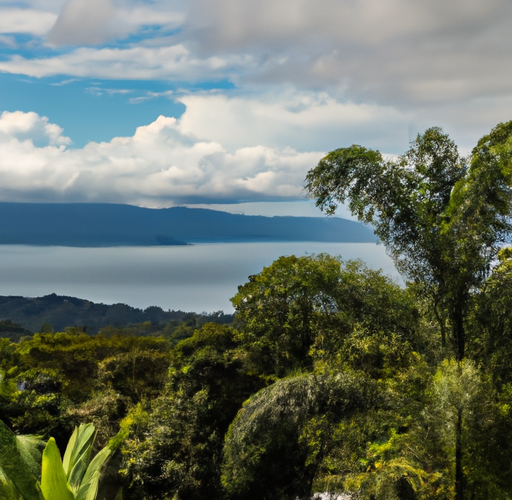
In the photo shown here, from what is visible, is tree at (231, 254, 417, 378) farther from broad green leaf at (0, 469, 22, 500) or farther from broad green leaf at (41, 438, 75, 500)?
broad green leaf at (0, 469, 22, 500)

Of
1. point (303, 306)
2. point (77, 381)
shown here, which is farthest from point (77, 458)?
point (77, 381)

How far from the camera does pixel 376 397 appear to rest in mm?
6477

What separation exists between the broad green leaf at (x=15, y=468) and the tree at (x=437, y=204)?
5.15 metres

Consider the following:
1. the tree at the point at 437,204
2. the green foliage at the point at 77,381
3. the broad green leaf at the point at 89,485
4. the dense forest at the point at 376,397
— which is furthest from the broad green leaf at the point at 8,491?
the green foliage at the point at 77,381

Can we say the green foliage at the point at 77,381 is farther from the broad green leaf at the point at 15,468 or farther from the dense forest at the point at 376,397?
the broad green leaf at the point at 15,468

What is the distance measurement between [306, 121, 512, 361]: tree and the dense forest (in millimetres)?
17

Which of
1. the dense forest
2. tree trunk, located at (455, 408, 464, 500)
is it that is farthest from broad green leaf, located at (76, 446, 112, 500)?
tree trunk, located at (455, 408, 464, 500)

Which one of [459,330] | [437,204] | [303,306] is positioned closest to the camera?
[459,330]

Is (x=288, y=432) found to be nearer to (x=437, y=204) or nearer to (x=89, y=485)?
(x=437, y=204)

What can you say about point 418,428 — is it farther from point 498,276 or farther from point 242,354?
point 242,354

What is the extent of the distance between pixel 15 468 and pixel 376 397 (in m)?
5.00

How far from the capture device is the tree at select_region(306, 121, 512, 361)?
5.80m

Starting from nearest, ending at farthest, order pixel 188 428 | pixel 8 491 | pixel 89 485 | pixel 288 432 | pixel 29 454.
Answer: pixel 8 491
pixel 89 485
pixel 29 454
pixel 288 432
pixel 188 428

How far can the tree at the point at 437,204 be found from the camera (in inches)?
229
